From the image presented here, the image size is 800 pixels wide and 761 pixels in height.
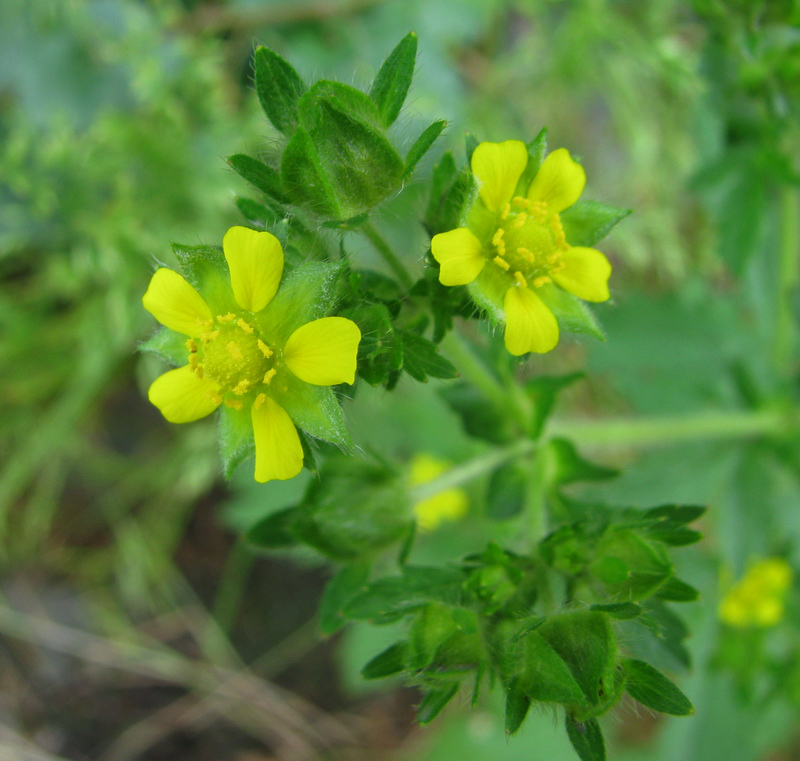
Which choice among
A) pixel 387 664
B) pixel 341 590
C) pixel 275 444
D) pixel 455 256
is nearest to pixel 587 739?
pixel 387 664

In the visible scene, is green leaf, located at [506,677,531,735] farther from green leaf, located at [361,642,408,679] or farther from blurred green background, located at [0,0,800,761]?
blurred green background, located at [0,0,800,761]

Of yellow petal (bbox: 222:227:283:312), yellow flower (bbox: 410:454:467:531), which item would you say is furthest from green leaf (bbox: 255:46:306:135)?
yellow flower (bbox: 410:454:467:531)

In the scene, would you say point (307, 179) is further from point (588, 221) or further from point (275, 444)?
point (588, 221)

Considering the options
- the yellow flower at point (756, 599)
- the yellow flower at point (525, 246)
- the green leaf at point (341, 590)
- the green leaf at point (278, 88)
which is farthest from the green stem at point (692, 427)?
the green leaf at point (278, 88)

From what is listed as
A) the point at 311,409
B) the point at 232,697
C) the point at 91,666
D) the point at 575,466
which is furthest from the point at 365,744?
the point at 311,409

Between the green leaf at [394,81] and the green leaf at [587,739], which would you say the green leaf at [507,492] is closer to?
the green leaf at [587,739]

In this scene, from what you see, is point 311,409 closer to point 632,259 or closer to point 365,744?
point 632,259
